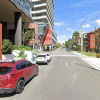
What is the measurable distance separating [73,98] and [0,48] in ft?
38.8

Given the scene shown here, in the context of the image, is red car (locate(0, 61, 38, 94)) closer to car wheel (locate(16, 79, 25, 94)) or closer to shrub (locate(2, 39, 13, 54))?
car wheel (locate(16, 79, 25, 94))

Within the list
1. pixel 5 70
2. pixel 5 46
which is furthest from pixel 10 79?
pixel 5 46

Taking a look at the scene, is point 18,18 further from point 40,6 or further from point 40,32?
point 40,6

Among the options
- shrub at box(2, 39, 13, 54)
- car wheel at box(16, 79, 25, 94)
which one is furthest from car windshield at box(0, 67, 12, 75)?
shrub at box(2, 39, 13, 54)

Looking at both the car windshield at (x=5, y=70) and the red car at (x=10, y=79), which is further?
the car windshield at (x=5, y=70)

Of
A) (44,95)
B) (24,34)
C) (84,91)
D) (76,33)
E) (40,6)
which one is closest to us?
(44,95)

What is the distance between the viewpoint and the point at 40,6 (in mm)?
69000

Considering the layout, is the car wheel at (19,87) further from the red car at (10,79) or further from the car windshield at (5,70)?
the car windshield at (5,70)

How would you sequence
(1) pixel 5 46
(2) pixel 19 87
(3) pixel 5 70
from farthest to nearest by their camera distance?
(1) pixel 5 46 < (2) pixel 19 87 < (3) pixel 5 70

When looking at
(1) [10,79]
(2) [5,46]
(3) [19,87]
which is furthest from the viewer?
(2) [5,46]

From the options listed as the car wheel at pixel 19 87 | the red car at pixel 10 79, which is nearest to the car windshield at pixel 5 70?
the red car at pixel 10 79

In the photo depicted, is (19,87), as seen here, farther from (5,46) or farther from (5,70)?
(5,46)

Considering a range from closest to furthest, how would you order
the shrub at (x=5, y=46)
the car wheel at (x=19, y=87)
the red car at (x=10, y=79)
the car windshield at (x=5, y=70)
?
the red car at (x=10, y=79), the car windshield at (x=5, y=70), the car wheel at (x=19, y=87), the shrub at (x=5, y=46)

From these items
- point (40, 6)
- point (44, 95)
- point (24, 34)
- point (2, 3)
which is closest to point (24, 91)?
point (44, 95)
